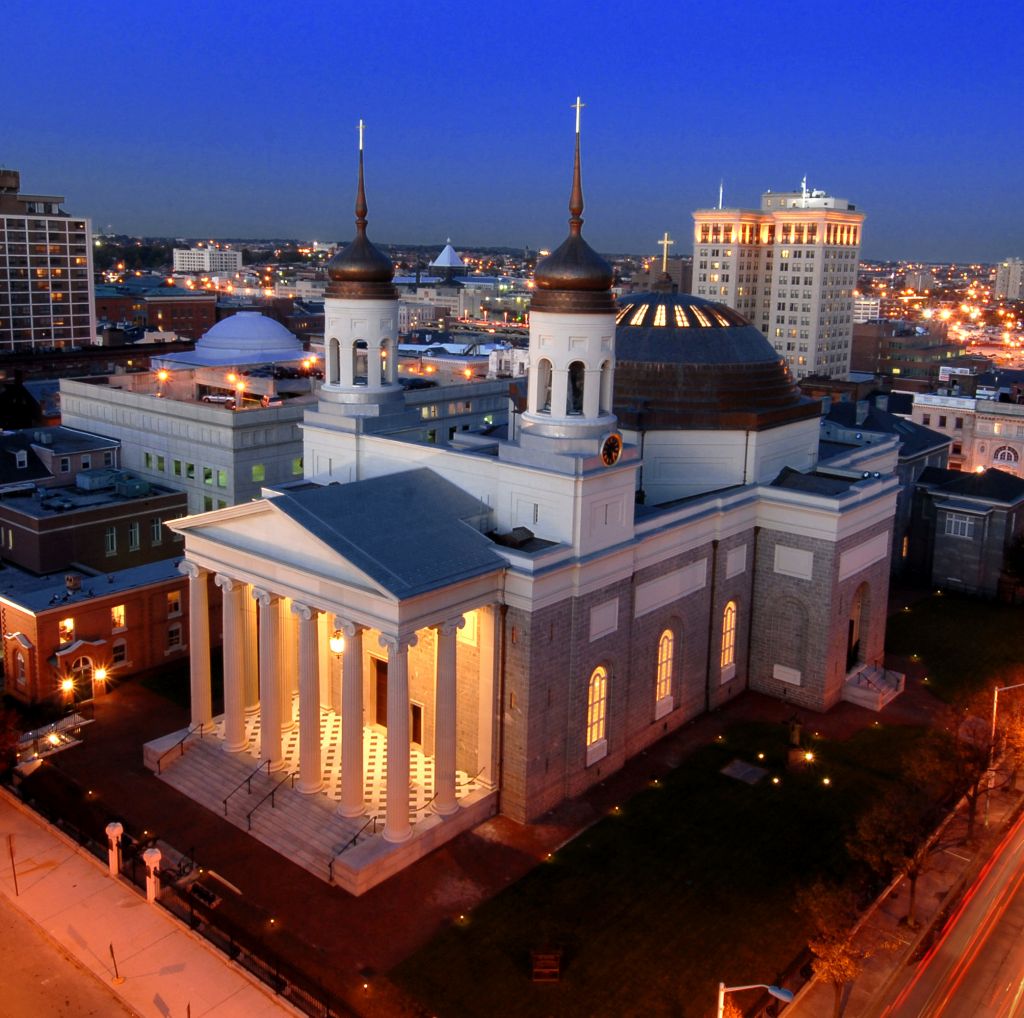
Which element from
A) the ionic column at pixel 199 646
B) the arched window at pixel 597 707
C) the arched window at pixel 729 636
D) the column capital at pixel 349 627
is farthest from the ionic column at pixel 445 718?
the arched window at pixel 729 636

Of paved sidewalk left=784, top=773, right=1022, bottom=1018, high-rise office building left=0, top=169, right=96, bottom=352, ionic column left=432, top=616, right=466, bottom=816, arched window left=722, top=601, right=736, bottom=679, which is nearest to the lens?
paved sidewalk left=784, top=773, right=1022, bottom=1018

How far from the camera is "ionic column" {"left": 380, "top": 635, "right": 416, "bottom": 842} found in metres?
33.5

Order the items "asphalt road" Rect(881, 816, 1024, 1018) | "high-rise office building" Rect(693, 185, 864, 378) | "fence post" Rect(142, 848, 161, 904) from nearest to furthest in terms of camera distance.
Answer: "asphalt road" Rect(881, 816, 1024, 1018)
"fence post" Rect(142, 848, 161, 904)
"high-rise office building" Rect(693, 185, 864, 378)

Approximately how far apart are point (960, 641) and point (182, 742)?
39.7 meters

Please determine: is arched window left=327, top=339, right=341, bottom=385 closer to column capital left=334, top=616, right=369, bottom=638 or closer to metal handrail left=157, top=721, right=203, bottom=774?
column capital left=334, top=616, right=369, bottom=638

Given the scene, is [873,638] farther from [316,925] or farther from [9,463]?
[9,463]

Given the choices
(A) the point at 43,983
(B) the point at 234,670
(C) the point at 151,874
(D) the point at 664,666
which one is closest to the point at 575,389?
(D) the point at 664,666

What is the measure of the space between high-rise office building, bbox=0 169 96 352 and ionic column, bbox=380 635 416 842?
130m

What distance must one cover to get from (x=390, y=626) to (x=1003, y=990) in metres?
20.7

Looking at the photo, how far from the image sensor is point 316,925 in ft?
103

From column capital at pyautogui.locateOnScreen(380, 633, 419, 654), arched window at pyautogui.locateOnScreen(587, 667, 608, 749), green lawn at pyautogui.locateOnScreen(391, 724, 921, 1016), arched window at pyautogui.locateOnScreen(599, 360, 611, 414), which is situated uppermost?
arched window at pyautogui.locateOnScreen(599, 360, 611, 414)

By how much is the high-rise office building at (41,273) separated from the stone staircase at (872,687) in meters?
131

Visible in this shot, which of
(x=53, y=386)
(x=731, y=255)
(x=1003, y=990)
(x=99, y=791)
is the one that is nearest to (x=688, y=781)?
(x=1003, y=990)

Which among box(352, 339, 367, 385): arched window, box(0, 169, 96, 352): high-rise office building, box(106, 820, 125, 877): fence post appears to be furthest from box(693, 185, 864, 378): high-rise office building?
box(106, 820, 125, 877): fence post
